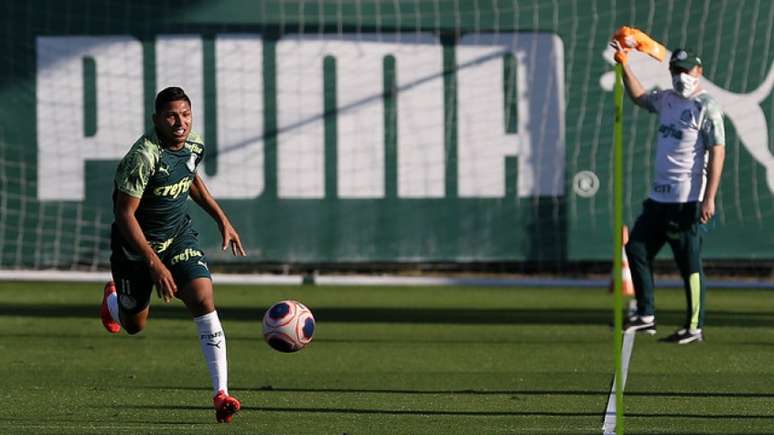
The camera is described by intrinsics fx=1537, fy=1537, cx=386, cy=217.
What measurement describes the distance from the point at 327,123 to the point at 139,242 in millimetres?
10414

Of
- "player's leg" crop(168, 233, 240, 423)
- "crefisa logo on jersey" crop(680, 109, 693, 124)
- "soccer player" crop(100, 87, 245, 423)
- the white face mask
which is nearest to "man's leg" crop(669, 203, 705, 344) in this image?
"crefisa logo on jersey" crop(680, 109, 693, 124)

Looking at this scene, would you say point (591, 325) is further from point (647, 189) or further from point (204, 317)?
point (204, 317)

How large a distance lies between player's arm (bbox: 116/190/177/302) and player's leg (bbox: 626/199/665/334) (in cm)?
545

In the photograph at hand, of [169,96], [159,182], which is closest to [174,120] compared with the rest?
[169,96]

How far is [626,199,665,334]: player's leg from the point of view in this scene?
44.1ft

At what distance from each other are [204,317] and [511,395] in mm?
2203

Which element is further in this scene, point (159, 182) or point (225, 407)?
point (159, 182)

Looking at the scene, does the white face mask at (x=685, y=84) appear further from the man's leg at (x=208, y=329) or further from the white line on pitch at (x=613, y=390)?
the man's leg at (x=208, y=329)

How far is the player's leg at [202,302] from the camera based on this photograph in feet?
29.4

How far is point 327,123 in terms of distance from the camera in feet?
63.4

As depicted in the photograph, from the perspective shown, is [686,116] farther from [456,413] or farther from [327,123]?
[327,123]

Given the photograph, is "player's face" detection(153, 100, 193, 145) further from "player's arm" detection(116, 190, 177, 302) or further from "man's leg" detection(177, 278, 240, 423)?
"man's leg" detection(177, 278, 240, 423)

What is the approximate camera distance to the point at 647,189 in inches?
749

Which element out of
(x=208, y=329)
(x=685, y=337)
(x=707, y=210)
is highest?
(x=707, y=210)
